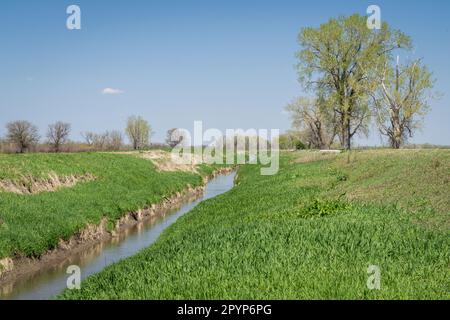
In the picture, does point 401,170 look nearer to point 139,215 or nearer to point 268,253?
point 268,253

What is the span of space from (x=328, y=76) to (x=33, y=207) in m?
36.2

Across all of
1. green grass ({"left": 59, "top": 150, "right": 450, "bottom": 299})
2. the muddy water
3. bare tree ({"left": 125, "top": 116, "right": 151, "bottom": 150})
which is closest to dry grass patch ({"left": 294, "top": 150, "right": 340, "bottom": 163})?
the muddy water

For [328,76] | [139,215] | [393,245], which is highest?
[328,76]

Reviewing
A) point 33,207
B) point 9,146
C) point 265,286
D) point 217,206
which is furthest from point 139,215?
point 9,146

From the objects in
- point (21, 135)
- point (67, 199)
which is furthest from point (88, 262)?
point (21, 135)

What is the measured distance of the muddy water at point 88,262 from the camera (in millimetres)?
15352

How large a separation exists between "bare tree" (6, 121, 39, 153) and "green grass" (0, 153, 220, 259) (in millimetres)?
45446

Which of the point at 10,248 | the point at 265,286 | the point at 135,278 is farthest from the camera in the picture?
the point at 10,248

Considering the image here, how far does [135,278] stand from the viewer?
1098 cm

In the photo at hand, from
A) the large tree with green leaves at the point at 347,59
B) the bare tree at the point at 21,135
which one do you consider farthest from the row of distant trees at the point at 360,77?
the bare tree at the point at 21,135

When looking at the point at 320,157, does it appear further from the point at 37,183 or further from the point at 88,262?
the point at 88,262

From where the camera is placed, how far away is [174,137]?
181375 millimetres

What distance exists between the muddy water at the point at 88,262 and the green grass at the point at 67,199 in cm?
118

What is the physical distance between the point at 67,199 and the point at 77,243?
4.96 metres
